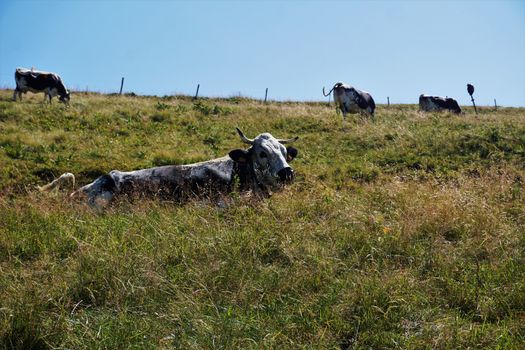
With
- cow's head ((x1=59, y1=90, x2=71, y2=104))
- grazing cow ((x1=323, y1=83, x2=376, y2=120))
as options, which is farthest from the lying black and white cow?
cow's head ((x1=59, y1=90, x2=71, y2=104))

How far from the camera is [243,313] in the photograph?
14.3 ft

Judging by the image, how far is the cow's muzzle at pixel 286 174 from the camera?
9.01 m

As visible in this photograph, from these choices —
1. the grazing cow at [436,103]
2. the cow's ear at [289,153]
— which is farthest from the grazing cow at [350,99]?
the cow's ear at [289,153]

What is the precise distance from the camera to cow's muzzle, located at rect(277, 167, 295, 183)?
901 cm

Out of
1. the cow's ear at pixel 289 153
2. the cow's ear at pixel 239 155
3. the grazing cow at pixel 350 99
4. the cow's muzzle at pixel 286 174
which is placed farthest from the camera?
the grazing cow at pixel 350 99

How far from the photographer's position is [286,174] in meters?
9.02

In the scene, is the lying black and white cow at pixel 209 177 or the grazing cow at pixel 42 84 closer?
the lying black and white cow at pixel 209 177

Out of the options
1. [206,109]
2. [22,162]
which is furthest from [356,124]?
[22,162]

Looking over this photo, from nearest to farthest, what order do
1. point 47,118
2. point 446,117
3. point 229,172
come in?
point 229,172
point 47,118
point 446,117

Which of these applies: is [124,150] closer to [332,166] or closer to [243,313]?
[332,166]

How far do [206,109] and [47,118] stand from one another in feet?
21.1

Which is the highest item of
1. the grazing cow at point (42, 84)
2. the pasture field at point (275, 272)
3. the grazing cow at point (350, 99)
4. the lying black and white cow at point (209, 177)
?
the grazing cow at point (42, 84)

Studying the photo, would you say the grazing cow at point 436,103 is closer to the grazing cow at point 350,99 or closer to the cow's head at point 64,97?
the grazing cow at point 350,99

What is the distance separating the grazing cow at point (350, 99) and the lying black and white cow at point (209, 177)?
14.5 meters
